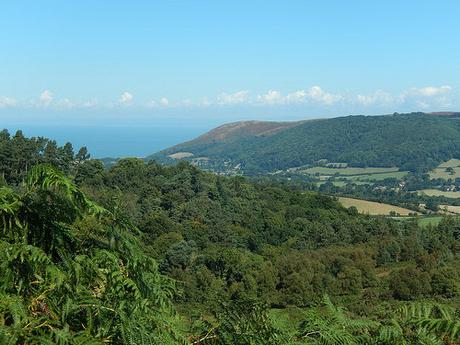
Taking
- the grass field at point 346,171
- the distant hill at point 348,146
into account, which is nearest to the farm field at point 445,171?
the distant hill at point 348,146

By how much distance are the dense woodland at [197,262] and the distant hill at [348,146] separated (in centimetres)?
8865

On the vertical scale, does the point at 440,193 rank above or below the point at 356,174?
below

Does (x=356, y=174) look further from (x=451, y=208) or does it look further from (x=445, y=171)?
(x=451, y=208)

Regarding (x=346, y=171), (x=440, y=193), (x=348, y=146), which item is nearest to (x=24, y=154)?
(x=440, y=193)

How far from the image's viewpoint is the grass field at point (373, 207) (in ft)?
230

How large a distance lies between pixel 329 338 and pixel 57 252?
114 cm

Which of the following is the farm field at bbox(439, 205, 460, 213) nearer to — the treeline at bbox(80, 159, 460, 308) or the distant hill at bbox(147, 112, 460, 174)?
the treeline at bbox(80, 159, 460, 308)

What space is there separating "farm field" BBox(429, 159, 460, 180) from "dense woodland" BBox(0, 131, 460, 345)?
71.5 m

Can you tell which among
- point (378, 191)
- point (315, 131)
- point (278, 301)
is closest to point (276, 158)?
point (315, 131)

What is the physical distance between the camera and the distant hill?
5768 inches

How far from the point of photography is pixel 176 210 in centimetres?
5038

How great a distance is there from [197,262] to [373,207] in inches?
1522

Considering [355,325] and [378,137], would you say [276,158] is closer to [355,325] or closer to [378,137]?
[378,137]

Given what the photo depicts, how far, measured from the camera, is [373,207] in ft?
236
